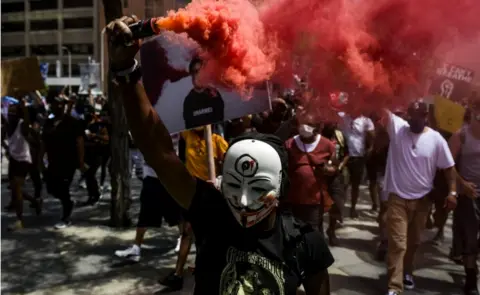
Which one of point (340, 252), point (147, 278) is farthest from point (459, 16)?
point (340, 252)

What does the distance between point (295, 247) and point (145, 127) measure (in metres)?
0.78

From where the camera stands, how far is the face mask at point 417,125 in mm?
4525

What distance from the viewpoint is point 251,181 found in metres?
1.97

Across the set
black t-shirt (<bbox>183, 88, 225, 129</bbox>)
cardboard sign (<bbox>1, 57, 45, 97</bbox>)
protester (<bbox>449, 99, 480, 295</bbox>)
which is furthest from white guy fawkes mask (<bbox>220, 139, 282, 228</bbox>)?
cardboard sign (<bbox>1, 57, 45, 97</bbox>)

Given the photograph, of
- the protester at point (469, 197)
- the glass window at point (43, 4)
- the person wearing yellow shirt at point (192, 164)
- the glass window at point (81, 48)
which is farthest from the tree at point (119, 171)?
the glass window at point (81, 48)

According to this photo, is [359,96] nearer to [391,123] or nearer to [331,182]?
[391,123]

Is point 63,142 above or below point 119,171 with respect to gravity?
above

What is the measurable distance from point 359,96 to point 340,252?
410 cm

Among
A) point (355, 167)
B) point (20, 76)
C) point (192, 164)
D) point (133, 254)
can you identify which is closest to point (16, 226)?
point (20, 76)

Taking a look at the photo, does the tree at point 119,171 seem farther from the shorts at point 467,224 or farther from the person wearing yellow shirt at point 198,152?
the shorts at point 467,224

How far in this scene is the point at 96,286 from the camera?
4863mm

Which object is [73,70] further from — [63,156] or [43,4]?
[63,156]

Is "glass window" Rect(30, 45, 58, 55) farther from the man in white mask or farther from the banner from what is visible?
the man in white mask

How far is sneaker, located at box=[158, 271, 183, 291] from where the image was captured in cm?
472
